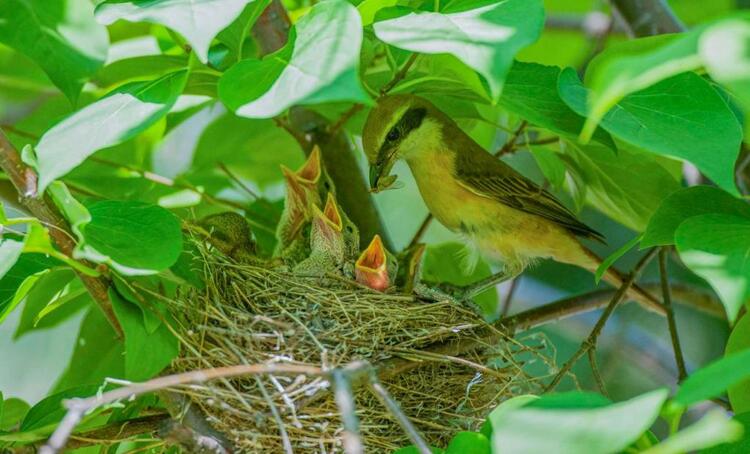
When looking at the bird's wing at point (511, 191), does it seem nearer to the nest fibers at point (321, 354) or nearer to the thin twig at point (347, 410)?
the nest fibers at point (321, 354)

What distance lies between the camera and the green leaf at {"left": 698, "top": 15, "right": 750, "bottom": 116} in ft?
4.10

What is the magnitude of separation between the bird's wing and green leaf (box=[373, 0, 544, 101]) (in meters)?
1.40

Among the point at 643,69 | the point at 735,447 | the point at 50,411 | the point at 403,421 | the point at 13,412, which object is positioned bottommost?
the point at 13,412

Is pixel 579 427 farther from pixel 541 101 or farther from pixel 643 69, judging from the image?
pixel 541 101

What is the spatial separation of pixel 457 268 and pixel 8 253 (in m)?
1.77

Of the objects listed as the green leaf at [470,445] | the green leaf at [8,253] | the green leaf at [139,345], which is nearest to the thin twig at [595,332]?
the green leaf at [470,445]

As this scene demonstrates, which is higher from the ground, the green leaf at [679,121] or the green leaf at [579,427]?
the green leaf at [679,121]

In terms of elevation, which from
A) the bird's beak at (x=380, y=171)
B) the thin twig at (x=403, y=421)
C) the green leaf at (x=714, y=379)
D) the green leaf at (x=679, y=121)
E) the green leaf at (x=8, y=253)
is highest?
the green leaf at (x=679, y=121)

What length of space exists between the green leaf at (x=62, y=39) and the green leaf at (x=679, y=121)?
850 mm

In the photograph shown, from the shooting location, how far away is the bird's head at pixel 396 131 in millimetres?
2973

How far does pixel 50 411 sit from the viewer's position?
2.20 meters

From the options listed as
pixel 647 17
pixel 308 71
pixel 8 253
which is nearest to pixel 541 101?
pixel 308 71

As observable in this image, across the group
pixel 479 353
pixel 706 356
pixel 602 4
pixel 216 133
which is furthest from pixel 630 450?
pixel 602 4

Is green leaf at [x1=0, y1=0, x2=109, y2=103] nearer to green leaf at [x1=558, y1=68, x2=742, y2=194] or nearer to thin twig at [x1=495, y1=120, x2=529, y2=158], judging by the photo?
green leaf at [x1=558, y1=68, x2=742, y2=194]
